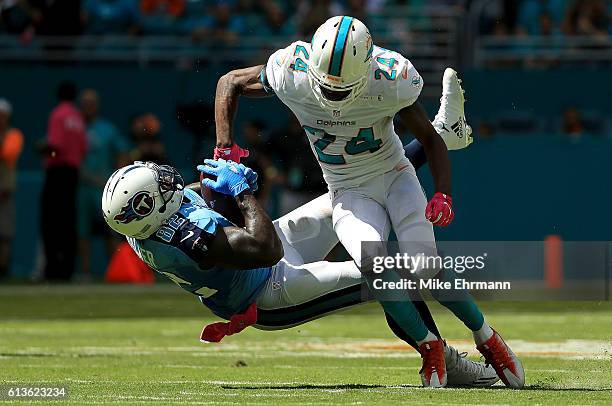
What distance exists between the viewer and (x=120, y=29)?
16469 millimetres

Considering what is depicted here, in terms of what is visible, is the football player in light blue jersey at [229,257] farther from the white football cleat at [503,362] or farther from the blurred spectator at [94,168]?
the blurred spectator at [94,168]

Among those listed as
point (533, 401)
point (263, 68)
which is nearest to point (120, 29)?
point (263, 68)

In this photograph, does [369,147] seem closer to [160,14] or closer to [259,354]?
[259,354]

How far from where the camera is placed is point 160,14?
54.5 feet

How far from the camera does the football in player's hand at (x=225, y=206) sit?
7.35 metres

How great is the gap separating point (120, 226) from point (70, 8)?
9780mm

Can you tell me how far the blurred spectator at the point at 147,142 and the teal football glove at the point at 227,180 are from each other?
7.09 meters

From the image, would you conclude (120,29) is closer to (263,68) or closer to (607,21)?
(607,21)

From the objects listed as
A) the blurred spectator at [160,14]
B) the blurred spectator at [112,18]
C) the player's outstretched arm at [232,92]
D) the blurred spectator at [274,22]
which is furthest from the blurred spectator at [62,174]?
the player's outstretched arm at [232,92]

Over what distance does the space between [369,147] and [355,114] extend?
25cm

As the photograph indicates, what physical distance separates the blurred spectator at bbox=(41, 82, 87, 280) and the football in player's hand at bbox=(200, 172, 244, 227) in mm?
7679

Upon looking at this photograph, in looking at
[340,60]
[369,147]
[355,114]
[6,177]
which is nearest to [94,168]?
[6,177]

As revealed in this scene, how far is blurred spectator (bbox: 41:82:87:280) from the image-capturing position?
48.6ft

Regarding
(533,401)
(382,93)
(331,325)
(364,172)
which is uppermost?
(382,93)
